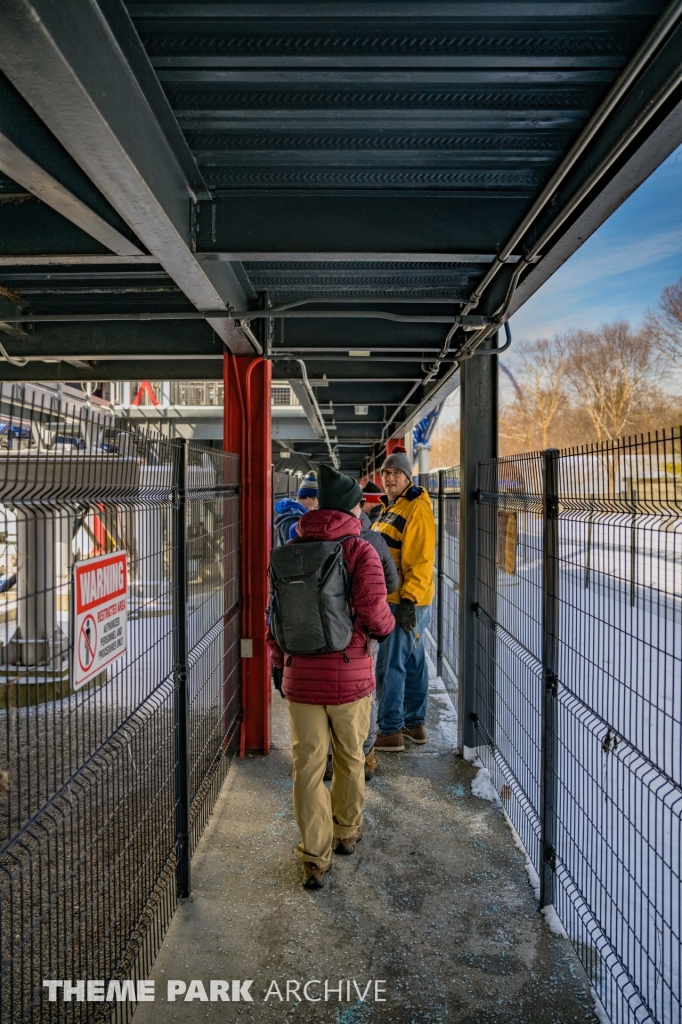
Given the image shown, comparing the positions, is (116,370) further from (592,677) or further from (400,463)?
(592,677)

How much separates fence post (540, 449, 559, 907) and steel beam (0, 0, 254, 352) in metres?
2.22

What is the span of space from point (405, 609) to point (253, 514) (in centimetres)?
151

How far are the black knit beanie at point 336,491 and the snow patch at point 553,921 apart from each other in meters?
2.37

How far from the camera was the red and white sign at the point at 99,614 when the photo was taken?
7.10 feet

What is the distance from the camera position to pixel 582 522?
2.95m

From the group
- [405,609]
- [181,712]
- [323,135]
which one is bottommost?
[181,712]

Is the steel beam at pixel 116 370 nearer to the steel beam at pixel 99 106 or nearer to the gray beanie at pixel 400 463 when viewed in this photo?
the gray beanie at pixel 400 463

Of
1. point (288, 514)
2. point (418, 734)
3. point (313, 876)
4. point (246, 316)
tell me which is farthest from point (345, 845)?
point (246, 316)

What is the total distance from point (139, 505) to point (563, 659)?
2.35 metres

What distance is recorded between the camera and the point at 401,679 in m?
5.39

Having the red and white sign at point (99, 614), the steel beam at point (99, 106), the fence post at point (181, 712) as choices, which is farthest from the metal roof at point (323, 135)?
the red and white sign at point (99, 614)

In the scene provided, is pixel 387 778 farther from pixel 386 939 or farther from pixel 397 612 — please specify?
pixel 386 939

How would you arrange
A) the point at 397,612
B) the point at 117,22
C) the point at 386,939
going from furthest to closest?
the point at 397,612 < the point at 386,939 < the point at 117,22

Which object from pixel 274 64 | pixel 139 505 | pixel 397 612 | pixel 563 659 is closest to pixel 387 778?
pixel 397 612
